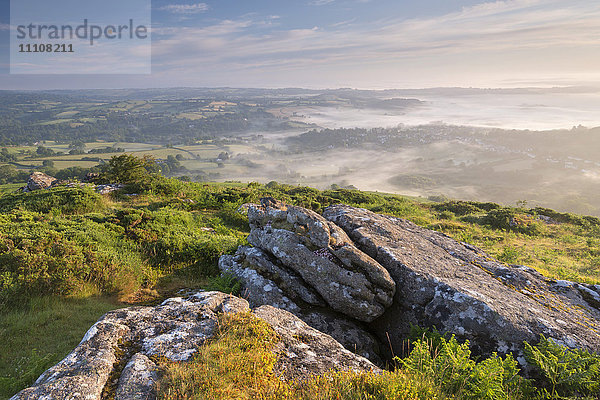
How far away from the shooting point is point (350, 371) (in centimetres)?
458

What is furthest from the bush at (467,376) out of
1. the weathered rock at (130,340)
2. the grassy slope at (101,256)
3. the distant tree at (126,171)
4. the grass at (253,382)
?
the distant tree at (126,171)

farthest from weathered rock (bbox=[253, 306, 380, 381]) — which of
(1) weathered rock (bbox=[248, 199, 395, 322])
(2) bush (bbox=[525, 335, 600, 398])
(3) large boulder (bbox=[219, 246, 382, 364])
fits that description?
(2) bush (bbox=[525, 335, 600, 398])

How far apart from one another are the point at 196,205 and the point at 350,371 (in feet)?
54.2

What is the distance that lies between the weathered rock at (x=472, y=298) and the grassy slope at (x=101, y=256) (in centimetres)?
490

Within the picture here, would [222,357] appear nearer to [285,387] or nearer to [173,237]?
[285,387]

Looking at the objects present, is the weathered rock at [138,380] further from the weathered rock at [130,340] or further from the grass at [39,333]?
the grass at [39,333]

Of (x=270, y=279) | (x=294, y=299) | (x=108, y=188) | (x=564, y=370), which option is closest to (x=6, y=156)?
(x=108, y=188)

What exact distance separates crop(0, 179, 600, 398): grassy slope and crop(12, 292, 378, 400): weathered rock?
1.74 m

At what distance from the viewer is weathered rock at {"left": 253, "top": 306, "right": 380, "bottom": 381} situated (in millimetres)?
4605

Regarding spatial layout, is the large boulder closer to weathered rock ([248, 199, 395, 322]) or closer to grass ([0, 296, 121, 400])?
weathered rock ([248, 199, 395, 322])

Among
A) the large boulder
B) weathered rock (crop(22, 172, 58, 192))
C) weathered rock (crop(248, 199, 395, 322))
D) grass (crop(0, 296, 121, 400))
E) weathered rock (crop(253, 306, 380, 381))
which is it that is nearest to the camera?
weathered rock (crop(253, 306, 380, 381))

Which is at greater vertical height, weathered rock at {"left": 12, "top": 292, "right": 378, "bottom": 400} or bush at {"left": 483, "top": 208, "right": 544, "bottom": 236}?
weathered rock at {"left": 12, "top": 292, "right": 378, "bottom": 400}

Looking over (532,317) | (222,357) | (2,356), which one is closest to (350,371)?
(222,357)

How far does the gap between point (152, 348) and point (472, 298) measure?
7195mm
